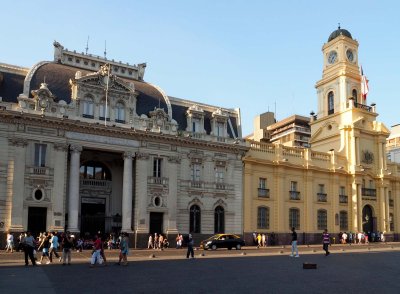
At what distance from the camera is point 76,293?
45.4 feet

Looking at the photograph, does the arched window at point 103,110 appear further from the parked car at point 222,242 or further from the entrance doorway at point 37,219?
the parked car at point 222,242

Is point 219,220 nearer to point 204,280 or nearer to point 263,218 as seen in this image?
point 263,218

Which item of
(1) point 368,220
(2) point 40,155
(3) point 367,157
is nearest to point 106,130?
(2) point 40,155

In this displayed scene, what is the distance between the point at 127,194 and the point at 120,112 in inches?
281

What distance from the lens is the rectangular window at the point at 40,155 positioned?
125 ft

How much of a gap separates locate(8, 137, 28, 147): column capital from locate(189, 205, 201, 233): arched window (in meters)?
15.9

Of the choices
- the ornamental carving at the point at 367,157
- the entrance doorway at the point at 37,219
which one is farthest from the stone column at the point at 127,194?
the ornamental carving at the point at 367,157

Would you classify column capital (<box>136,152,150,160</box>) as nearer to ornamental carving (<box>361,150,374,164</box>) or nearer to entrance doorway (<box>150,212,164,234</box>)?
entrance doorway (<box>150,212,164,234</box>)

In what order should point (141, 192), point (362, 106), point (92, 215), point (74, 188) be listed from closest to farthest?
1. point (74, 188)
2. point (141, 192)
3. point (92, 215)
4. point (362, 106)

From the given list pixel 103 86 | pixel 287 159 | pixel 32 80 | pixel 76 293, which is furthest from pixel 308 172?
pixel 76 293

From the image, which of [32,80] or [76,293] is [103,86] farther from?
[76,293]

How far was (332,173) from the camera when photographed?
182ft

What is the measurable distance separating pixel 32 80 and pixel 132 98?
8441 mm

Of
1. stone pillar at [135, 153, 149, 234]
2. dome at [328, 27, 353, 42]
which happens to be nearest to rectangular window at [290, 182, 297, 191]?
stone pillar at [135, 153, 149, 234]
